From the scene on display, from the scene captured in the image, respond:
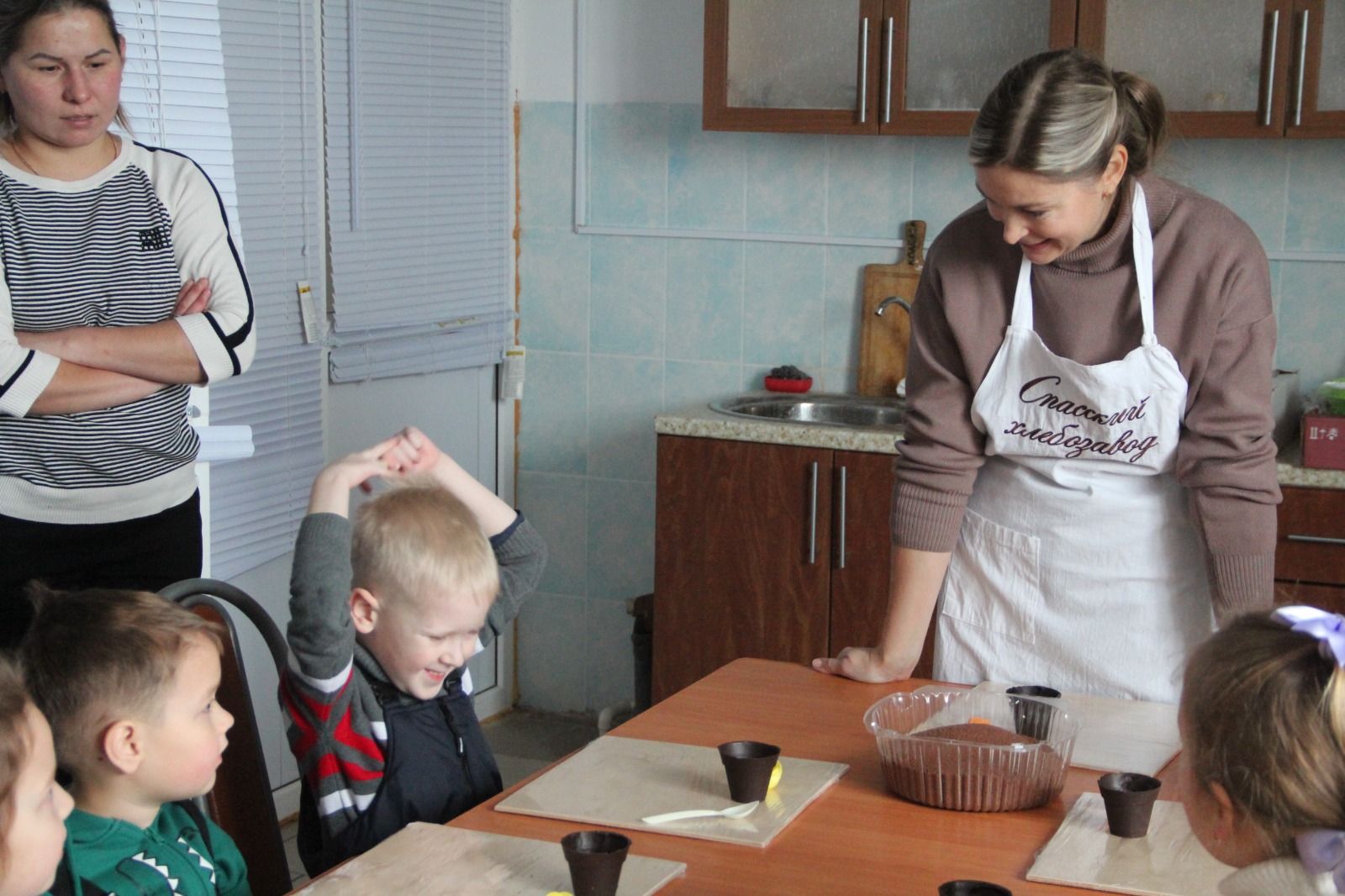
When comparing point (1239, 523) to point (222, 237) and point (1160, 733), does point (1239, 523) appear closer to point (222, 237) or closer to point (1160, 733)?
point (1160, 733)

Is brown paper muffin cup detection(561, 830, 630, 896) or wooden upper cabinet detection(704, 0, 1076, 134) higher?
wooden upper cabinet detection(704, 0, 1076, 134)

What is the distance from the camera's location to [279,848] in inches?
68.1

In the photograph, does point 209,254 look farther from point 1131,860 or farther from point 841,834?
point 1131,860

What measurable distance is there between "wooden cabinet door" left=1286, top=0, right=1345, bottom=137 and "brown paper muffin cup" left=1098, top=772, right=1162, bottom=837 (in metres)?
2.02

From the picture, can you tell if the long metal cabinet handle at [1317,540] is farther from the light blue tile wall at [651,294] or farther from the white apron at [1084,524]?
the white apron at [1084,524]

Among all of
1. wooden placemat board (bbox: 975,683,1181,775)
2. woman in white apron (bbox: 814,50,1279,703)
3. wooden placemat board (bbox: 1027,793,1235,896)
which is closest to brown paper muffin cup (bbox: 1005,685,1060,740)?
wooden placemat board (bbox: 975,683,1181,775)

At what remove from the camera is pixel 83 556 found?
212 centimetres

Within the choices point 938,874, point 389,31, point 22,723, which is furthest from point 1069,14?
point 22,723

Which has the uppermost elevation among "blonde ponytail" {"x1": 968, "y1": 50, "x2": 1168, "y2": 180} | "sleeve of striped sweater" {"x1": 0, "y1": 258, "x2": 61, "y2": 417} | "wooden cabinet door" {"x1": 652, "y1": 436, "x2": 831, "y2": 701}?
"blonde ponytail" {"x1": 968, "y1": 50, "x2": 1168, "y2": 180}

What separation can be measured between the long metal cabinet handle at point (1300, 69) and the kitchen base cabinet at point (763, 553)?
106 centimetres

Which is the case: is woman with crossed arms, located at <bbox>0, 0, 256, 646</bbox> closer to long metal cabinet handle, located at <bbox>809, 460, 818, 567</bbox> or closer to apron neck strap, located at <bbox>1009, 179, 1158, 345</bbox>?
apron neck strap, located at <bbox>1009, 179, 1158, 345</bbox>

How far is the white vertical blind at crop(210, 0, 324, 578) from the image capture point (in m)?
3.13

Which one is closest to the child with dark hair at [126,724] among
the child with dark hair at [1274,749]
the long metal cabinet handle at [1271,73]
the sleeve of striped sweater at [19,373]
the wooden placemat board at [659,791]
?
the wooden placemat board at [659,791]

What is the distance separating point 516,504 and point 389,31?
1.33 meters
